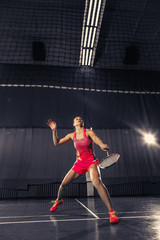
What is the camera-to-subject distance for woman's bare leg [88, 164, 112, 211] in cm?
226

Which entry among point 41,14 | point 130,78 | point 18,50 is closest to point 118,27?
point 130,78

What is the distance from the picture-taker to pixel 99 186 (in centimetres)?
232

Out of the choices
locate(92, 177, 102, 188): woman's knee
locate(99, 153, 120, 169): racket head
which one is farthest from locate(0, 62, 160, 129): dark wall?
locate(92, 177, 102, 188): woman's knee

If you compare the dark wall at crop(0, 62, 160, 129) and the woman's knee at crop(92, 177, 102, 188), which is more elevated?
the dark wall at crop(0, 62, 160, 129)

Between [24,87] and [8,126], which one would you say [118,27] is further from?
[8,126]

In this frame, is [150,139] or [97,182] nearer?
[97,182]

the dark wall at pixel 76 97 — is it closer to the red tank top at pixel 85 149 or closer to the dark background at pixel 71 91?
the dark background at pixel 71 91

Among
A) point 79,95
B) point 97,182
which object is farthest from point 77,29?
point 97,182

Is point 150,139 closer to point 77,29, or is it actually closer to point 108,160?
point 77,29

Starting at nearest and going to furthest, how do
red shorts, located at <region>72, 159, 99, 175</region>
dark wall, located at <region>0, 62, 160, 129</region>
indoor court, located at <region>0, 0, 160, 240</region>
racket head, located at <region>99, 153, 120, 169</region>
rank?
racket head, located at <region>99, 153, 120, 169</region> < red shorts, located at <region>72, 159, 99, 175</region> < indoor court, located at <region>0, 0, 160, 240</region> < dark wall, located at <region>0, 62, 160, 129</region>

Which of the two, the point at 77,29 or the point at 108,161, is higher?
the point at 77,29

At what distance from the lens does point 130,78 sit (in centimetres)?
866

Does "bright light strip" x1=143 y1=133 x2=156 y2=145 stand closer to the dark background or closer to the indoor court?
the indoor court

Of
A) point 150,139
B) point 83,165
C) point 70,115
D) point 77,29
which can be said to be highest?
point 77,29
